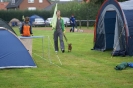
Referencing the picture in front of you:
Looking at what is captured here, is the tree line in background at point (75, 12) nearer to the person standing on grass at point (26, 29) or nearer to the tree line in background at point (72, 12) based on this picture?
the tree line in background at point (72, 12)

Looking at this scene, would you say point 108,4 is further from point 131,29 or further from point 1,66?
point 1,66

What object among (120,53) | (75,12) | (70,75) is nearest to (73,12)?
(75,12)

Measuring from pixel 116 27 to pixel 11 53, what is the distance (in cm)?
620

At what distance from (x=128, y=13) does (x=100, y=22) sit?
260cm

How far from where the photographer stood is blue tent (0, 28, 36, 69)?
40.4 ft

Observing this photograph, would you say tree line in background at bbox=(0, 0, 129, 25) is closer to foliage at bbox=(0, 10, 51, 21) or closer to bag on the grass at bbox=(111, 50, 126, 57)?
foliage at bbox=(0, 10, 51, 21)

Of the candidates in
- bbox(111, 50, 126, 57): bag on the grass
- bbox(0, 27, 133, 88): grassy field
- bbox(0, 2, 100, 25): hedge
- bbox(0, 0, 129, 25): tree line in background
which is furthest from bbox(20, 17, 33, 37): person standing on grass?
bbox(0, 2, 100, 25): hedge

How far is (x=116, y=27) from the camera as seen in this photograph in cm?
1681

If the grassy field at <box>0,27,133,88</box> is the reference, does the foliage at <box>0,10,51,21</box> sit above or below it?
above

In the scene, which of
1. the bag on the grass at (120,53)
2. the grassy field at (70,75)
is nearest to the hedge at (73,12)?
the bag on the grass at (120,53)

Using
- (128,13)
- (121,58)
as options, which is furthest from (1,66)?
(128,13)

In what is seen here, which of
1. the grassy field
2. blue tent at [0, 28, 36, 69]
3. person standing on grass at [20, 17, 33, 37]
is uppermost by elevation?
person standing on grass at [20, 17, 33, 37]

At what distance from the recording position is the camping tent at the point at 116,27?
52.5ft

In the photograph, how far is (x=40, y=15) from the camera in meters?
66.3
